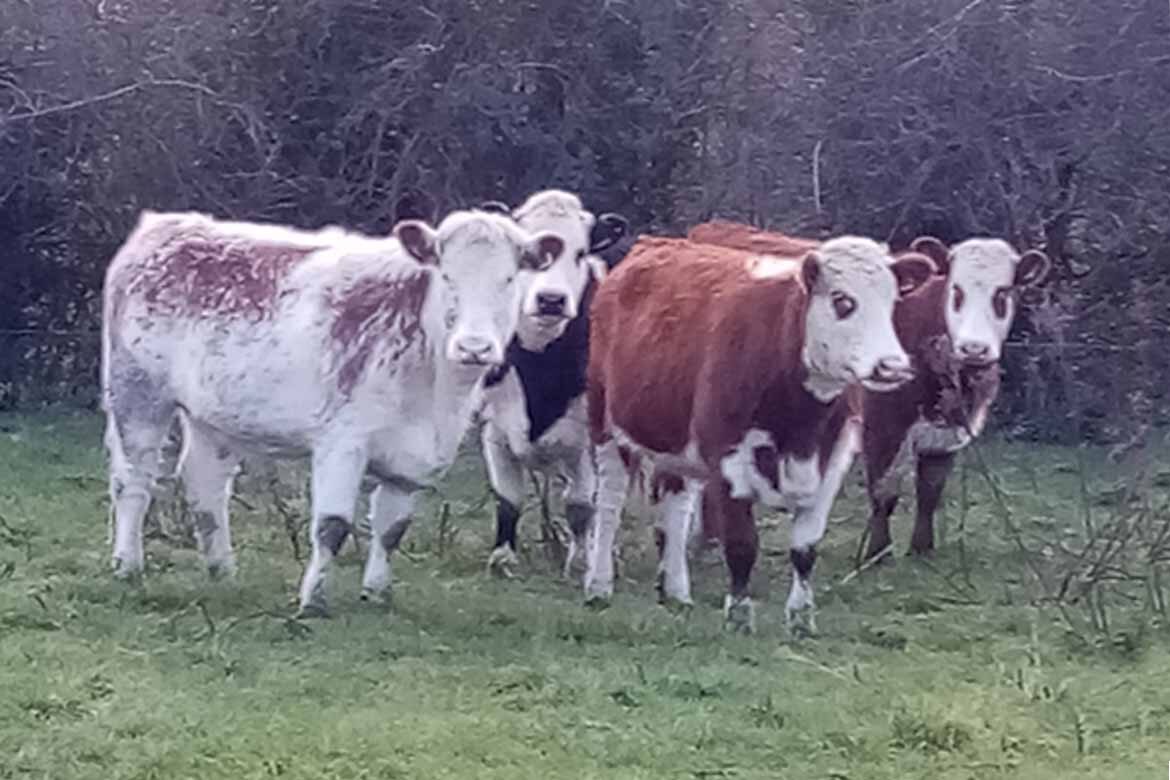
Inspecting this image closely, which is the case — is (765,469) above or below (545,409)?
above

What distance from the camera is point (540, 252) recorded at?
8500 millimetres

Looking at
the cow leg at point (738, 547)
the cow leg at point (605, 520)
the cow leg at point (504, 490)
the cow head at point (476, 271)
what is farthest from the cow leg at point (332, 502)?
the cow leg at point (504, 490)

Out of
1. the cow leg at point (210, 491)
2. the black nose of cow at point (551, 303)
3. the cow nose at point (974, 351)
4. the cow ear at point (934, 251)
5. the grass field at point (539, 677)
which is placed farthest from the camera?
the cow ear at point (934, 251)

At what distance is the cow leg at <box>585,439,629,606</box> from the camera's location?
30.0 ft

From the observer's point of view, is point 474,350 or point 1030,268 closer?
point 474,350

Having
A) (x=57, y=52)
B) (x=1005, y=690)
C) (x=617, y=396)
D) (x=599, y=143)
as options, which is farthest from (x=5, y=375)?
(x=1005, y=690)

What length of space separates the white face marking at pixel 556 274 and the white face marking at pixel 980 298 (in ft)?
5.59

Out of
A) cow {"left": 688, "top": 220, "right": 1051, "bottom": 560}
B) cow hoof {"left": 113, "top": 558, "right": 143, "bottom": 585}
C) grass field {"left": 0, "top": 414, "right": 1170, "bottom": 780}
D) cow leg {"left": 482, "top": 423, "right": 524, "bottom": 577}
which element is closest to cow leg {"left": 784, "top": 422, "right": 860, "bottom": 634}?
grass field {"left": 0, "top": 414, "right": 1170, "bottom": 780}

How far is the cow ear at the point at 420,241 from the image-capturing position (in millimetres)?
8352

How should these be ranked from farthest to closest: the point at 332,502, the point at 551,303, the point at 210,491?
1. the point at 551,303
2. the point at 210,491
3. the point at 332,502

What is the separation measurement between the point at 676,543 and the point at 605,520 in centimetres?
30

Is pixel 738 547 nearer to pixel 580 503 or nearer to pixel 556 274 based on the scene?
pixel 580 503

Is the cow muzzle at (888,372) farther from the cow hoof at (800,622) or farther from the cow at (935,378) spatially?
the cow at (935,378)

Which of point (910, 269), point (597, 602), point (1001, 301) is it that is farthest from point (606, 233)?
point (597, 602)
